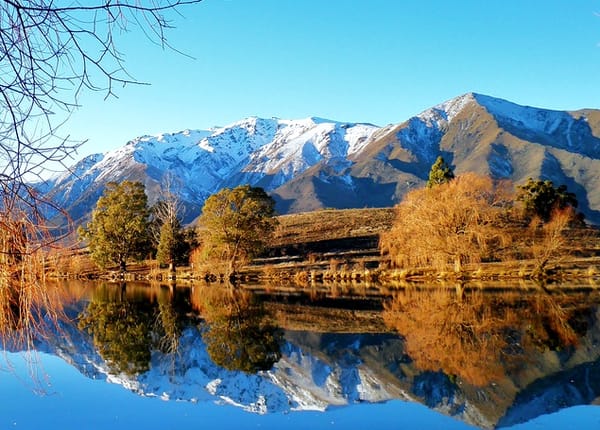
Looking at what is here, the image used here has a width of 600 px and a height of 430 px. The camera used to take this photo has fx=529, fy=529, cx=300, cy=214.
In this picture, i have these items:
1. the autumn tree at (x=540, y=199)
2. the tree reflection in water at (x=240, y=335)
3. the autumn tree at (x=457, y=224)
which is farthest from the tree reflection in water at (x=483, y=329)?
the autumn tree at (x=540, y=199)

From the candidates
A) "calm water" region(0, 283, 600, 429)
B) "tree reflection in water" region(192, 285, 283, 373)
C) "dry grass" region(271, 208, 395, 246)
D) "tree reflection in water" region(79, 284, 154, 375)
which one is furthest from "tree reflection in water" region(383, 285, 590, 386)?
"dry grass" region(271, 208, 395, 246)

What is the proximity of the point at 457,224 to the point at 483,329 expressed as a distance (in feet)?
60.8

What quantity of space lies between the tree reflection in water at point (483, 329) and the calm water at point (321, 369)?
0.17ft

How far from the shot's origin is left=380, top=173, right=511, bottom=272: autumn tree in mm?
31891

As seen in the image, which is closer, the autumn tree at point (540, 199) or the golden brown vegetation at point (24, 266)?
the golden brown vegetation at point (24, 266)

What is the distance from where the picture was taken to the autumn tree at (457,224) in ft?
105

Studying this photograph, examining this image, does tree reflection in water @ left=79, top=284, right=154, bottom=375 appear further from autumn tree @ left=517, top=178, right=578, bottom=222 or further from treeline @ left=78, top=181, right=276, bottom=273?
autumn tree @ left=517, top=178, right=578, bottom=222

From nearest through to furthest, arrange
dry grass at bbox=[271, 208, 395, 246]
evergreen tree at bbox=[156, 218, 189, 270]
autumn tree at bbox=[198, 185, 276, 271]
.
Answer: autumn tree at bbox=[198, 185, 276, 271] < evergreen tree at bbox=[156, 218, 189, 270] < dry grass at bbox=[271, 208, 395, 246]

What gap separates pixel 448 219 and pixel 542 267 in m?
6.19

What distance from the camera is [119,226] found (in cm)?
4441

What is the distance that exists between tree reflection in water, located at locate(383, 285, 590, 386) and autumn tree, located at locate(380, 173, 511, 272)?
9.20m

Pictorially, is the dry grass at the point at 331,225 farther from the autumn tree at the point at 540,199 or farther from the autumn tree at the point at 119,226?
the autumn tree at the point at 119,226

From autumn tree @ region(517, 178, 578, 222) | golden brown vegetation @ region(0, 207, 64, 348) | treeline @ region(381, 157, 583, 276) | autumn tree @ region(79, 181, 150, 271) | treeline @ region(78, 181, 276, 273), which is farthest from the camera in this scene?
autumn tree @ region(517, 178, 578, 222)

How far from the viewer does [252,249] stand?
40250 millimetres
